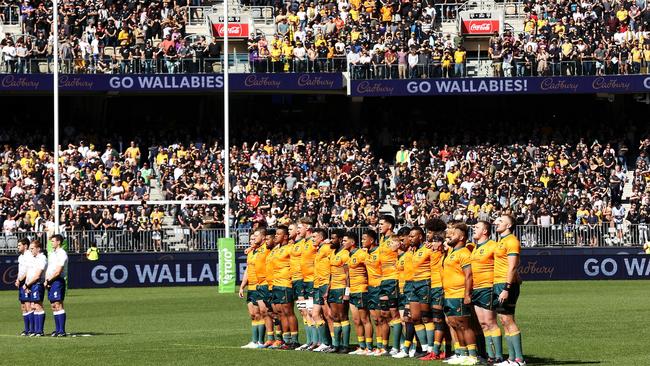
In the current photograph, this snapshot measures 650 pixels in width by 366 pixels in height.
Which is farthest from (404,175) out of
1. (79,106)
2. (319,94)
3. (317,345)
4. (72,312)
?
(317,345)

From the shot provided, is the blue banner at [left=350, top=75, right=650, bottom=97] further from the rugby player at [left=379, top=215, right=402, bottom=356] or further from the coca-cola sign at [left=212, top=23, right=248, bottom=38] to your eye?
the rugby player at [left=379, top=215, right=402, bottom=356]

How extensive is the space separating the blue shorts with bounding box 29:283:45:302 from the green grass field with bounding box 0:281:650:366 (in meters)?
0.87

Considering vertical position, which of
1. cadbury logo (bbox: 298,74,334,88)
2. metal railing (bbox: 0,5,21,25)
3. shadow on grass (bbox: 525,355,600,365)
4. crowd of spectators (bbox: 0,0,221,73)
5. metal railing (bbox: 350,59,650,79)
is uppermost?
metal railing (bbox: 0,5,21,25)

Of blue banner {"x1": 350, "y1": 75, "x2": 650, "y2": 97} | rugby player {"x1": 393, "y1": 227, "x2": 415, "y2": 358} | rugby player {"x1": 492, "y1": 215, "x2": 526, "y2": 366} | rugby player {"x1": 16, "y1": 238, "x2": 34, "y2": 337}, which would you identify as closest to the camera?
rugby player {"x1": 492, "y1": 215, "x2": 526, "y2": 366}

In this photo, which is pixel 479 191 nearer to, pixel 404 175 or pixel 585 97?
pixel 404 175

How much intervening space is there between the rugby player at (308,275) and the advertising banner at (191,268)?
1719 cm

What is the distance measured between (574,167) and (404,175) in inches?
225

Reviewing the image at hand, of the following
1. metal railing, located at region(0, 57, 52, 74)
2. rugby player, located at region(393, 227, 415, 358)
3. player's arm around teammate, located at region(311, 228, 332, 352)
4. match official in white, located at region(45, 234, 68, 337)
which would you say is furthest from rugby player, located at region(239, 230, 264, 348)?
metal railing, located at region(0, 57, 52, 74)

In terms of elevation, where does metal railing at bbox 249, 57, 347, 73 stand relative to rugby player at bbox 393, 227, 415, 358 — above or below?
above

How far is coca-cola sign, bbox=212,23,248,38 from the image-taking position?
4838 centimetres

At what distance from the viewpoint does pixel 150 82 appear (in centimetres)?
4550

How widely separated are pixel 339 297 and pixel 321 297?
370mm

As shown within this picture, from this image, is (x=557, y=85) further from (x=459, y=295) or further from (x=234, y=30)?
(x=459, y=295)

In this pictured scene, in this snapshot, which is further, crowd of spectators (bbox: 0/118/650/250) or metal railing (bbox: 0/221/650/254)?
crowd of spectators (bbox: 0/118/650/250)
